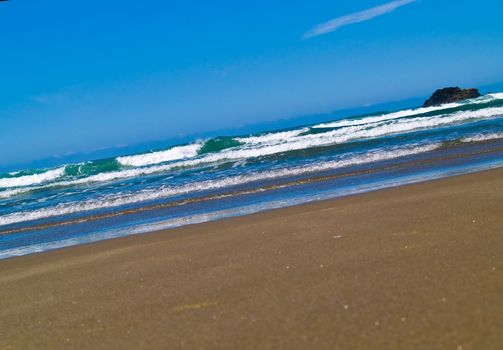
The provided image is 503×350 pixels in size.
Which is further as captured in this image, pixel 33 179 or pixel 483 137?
pixel 33 179

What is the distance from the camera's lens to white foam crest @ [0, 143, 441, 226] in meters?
14.5

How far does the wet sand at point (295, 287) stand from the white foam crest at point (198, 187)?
301 inches

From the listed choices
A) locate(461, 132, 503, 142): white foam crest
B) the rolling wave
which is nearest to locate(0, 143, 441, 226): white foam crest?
locate(461, 132, 503, 142): white foam crest

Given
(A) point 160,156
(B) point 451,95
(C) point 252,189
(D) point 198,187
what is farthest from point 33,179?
(B) point 451,95

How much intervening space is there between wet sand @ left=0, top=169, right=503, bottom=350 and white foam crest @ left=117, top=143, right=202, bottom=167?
27.6 metres

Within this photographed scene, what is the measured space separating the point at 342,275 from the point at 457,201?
3.28 m

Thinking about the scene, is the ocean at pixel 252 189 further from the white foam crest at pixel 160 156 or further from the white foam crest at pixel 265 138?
the white foam crest at pixel 160 156

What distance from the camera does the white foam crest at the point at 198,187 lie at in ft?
47.6

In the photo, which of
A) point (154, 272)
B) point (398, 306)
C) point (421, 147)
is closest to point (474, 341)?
point (398, 306)

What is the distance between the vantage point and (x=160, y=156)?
34.9 m

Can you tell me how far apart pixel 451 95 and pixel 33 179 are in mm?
37211

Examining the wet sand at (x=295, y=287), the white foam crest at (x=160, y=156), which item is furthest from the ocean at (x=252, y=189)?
the white foam crest at (x=160, y=156)

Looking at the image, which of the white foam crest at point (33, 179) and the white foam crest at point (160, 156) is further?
the white foam crest at point (160, 156)

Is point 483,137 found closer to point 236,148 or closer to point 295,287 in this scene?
point 295,287
